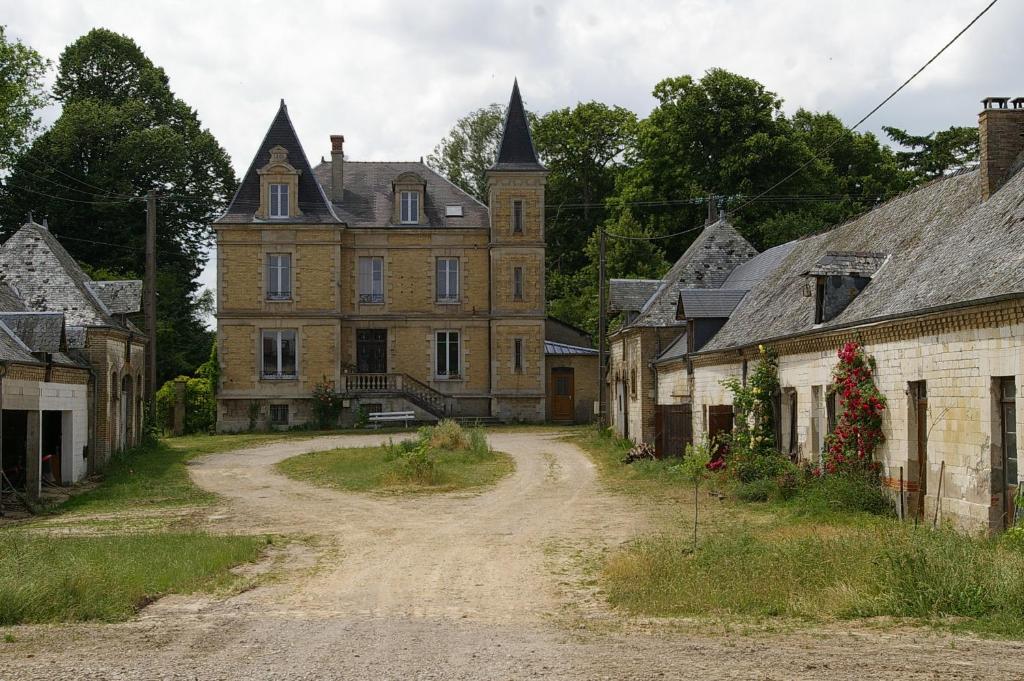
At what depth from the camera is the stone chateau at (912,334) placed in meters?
12.7

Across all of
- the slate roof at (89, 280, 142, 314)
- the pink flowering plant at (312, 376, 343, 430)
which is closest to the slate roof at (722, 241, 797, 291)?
the slate roof at (89, 280, 142, 314)

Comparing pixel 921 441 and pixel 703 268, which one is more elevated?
pixel 703 268

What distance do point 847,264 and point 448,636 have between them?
12050mm

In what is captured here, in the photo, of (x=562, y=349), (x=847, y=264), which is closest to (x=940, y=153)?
(x=562, y=349)

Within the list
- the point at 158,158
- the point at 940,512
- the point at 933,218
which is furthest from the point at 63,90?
the point at 940,512

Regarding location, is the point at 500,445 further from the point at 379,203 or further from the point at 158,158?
the point at 158,158

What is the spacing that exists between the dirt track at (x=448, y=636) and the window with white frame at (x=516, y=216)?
2619 cm

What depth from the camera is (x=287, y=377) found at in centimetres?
4022

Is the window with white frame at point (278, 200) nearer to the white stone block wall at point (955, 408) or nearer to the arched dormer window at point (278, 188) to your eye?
the arched dormer window at point (278, 188)

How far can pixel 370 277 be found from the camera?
41562 mm

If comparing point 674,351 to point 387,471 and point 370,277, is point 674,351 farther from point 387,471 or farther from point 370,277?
point 370,277

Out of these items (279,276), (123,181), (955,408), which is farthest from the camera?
(123,181)

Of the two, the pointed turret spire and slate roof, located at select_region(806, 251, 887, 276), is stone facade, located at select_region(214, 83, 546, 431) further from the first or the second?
slate roof, located at select_region(806, 251, 887, 276)

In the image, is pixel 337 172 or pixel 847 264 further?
pixel 337 172
